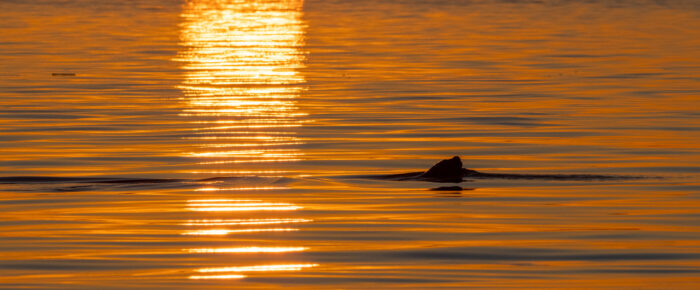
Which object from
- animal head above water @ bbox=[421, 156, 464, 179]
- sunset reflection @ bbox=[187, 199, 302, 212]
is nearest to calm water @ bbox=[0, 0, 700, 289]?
sunset reflection @ bbox=[187, 199, 302, 212]

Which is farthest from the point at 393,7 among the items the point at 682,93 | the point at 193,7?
the point at 682,93

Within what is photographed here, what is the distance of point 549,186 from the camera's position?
741 inches

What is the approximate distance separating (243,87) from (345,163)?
1411 centimetres

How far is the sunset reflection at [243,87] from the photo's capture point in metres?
23.8

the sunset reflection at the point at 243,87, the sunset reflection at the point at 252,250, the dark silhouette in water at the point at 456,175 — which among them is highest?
the sunset reflection at the point at 243,87

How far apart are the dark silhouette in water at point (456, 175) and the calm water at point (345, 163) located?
301 millimetres

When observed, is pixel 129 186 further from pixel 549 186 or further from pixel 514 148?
pixel 514 148

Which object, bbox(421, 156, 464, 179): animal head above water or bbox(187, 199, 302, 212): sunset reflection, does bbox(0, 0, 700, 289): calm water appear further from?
bbox(421, 156, 464, 179): animal head above water

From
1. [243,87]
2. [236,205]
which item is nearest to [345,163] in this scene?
[236,205]

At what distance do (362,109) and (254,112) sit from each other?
1904mm

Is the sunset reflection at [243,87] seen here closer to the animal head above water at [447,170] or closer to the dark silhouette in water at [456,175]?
the dark silhouette in water at [456,175]

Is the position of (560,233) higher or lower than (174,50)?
lower

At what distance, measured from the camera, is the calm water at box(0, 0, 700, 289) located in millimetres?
13484

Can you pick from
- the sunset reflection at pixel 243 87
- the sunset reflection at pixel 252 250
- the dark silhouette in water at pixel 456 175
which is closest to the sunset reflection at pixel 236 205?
the dark silhouette in water at pixel 456 175
